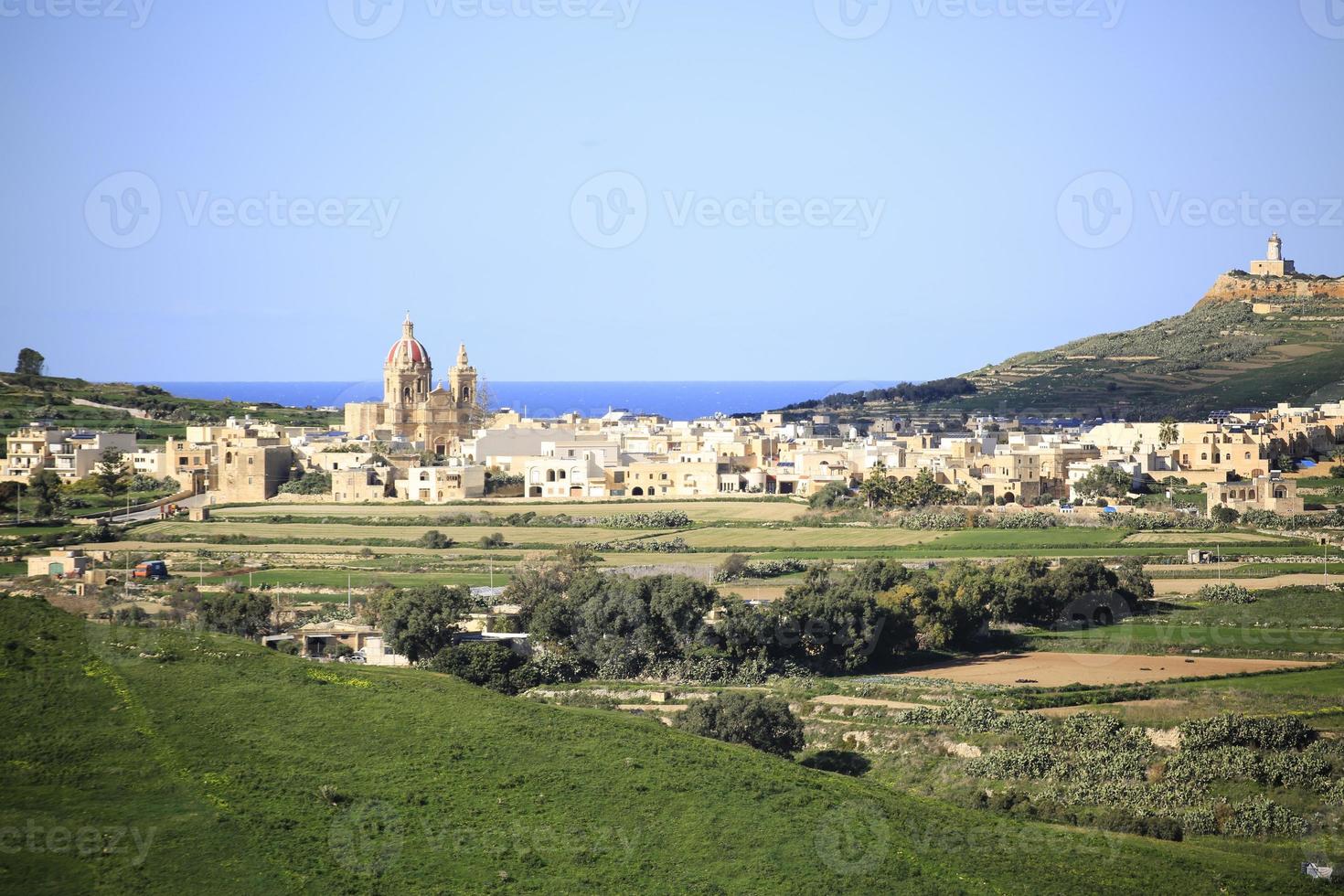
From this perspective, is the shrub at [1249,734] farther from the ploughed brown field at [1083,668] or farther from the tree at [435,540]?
the tree at [435,540]

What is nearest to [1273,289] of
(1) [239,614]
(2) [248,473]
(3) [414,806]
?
(2) [248,473]

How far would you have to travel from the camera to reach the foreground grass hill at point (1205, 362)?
86000 millimetres

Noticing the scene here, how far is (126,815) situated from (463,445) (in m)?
48.2

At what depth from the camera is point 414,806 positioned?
17672mm

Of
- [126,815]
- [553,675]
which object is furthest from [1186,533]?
[126,815]

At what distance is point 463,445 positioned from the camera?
64.2 metres

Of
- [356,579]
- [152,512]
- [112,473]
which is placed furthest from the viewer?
[112,473]

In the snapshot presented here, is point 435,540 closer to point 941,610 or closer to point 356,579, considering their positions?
point 356,579

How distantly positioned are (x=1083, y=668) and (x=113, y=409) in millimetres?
59852

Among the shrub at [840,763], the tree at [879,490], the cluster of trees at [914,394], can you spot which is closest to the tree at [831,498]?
the tree at [879,490]

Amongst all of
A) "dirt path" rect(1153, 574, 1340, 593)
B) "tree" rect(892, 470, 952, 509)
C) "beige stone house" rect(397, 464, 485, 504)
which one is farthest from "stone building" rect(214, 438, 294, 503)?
"dirt path" rect(1153, 574, 1340, 593)

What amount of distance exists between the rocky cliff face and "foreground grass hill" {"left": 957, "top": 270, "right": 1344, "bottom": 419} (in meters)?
0.07

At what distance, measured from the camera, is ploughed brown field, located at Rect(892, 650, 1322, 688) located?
28078 mm

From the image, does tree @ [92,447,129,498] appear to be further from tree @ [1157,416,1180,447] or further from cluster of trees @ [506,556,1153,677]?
tree @ [1157,416,1180,447]
